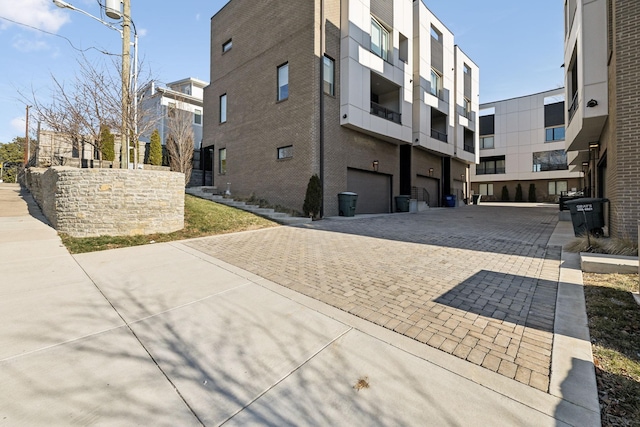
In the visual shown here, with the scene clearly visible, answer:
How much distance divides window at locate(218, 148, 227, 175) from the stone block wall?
8.93 metres

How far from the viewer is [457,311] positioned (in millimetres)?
3314

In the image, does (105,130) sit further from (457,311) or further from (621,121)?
(621,121)

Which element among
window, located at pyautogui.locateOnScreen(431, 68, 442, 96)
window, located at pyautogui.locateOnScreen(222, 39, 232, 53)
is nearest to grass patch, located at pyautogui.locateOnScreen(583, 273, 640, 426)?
window, located at pyautogui.locateOnScreen(431, 68, 442, 96)

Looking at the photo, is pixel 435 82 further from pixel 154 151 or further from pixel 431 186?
pixel 154 151

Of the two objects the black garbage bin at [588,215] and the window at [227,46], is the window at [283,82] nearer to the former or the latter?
the window at [227,46]

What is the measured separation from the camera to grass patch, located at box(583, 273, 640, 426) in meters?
1.84

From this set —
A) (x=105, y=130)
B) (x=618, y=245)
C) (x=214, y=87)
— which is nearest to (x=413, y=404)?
(x=618, y=245)

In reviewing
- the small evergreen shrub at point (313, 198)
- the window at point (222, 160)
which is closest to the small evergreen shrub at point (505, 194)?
the small evergreen shrub at point (313, 198)

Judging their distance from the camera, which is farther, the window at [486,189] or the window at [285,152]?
the window at [486,189]

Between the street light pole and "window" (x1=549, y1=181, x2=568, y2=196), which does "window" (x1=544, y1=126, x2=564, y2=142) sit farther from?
the street light pole

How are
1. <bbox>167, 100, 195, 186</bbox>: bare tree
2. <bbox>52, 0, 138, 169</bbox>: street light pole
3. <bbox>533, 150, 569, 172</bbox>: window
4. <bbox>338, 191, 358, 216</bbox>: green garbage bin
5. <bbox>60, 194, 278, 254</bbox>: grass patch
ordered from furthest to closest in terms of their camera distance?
1. <bbox>533, 150, 569, 172</bbox>: window
2. <bbox>167, 100, 195, 186</bbox>: bare tree
3. <bbox>338, 191, 358, 216</bbox>: green garbage bin
4. <bbox>52, 0, 138, 169</bbox>: street light pole
5. <bbox>60, 194, 278, 254</bbox>: grass patch

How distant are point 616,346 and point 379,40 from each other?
17002 millimetres

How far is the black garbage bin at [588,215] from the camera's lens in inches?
260

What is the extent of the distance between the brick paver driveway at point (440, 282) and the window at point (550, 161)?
32.1 metres
